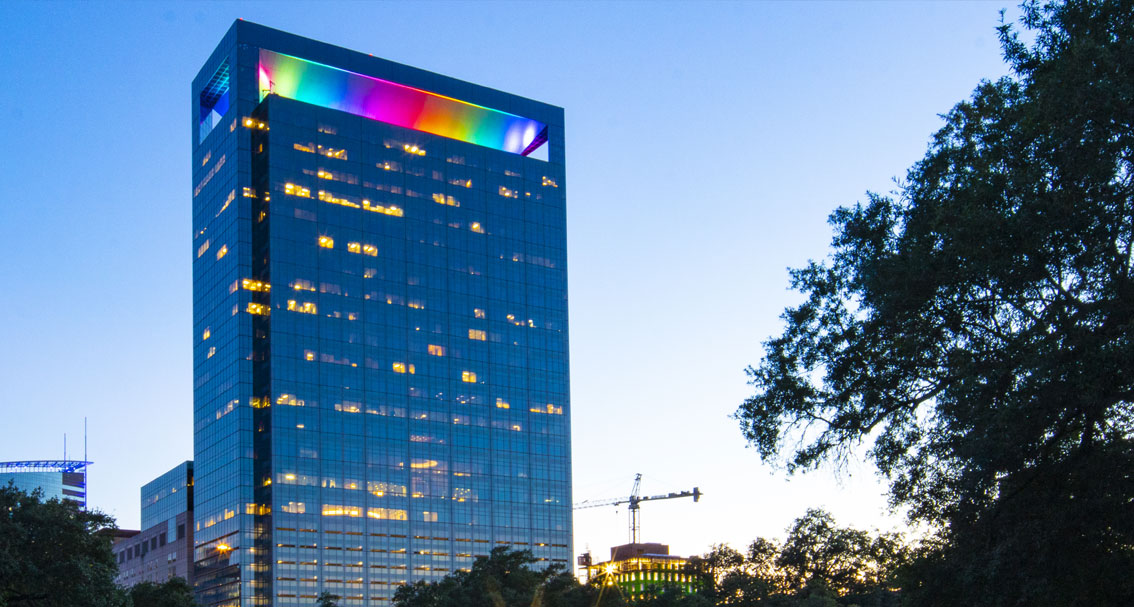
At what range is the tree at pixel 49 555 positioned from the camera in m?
57.7

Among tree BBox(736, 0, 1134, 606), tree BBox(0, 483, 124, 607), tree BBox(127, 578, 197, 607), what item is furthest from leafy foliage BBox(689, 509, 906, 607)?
tree BBox(736, 0, 1134, 606)

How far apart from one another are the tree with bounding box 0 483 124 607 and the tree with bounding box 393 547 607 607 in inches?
2505

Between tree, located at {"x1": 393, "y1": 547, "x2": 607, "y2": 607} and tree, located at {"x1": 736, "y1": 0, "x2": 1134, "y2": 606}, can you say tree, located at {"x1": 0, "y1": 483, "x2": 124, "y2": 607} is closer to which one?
tree, located at {"x1": 736, "y1": 0, "x2": 1134, "y2": 606}

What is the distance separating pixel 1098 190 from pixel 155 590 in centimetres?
9564

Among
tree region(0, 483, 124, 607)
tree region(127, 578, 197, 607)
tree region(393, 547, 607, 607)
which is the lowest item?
tree region(393, 547, 607, 607)

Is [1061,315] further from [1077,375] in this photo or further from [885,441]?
[885,441]

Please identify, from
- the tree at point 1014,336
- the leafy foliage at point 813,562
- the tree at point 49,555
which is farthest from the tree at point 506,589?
the tree at point 1014,336

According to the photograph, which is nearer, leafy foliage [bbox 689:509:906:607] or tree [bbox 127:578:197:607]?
tree [bbox 127:578:197:607]

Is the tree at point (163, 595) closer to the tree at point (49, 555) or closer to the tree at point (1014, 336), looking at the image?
the tree at point (49, 555)

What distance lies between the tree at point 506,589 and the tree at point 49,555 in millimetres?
63633

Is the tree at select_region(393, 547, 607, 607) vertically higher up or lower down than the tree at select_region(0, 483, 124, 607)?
lower down

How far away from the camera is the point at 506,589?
126188 millimetres

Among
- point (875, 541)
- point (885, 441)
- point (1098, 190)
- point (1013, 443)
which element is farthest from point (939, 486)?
point (875, 541)

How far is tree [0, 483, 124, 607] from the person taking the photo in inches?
2270
